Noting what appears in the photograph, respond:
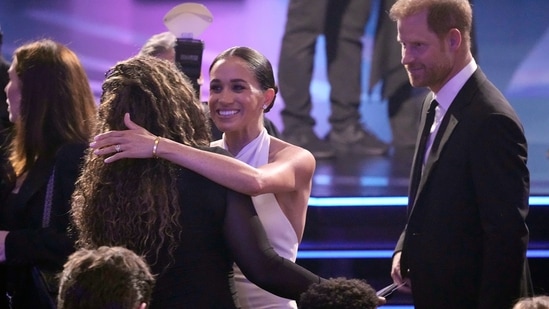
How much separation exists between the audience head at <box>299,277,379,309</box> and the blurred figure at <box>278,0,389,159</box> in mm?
3571

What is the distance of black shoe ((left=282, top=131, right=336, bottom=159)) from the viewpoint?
5258 millimetres

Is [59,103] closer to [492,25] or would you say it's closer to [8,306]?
[8,306]

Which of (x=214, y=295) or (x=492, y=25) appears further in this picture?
(x=492, y=25)

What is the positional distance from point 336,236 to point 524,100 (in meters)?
1.72

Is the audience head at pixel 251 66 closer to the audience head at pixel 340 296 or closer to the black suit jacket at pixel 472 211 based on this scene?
the black suit jacket at pixel 472 211

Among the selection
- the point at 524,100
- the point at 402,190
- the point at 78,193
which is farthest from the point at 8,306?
the point at 524,100

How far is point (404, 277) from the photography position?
8.38 ft

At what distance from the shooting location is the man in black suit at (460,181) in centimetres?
227

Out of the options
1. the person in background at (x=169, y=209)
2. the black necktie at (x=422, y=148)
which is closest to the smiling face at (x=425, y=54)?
the black necktie at (x=422, y=148)

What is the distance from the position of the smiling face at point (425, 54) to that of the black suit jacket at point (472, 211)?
0.08m

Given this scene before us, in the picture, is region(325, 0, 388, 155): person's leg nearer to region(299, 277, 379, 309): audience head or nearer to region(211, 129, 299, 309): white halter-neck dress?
region(211, 129, 299, 309): white halter-neck dress

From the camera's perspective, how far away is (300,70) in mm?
5301

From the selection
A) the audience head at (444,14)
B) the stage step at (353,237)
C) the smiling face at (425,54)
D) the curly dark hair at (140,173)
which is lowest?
the stage step at (353,237)

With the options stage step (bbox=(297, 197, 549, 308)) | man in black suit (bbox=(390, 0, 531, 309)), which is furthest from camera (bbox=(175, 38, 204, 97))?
stage step (bbox=(297, 197, 549, 308))
